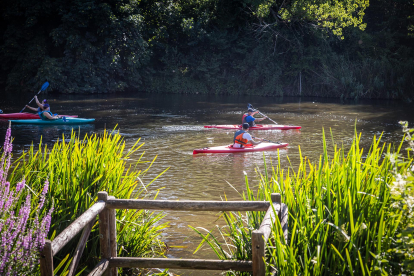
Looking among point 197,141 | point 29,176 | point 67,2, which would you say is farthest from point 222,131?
point 67,2

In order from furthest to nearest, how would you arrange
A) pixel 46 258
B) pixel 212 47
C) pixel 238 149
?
pixel 212 47 < pixel 238 149 < pixel 46 258

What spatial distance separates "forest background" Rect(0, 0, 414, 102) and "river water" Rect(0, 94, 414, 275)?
5199 mm

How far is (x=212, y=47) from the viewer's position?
35469 millimetres

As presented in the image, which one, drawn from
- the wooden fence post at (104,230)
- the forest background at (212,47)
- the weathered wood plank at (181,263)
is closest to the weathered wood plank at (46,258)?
the wooden fence post at (104,230)

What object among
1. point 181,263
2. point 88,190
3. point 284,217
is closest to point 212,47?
point 88,190

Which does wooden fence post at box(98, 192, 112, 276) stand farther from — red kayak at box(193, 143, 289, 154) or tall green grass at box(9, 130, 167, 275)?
red kayak at box(193, 143, 289, 154)

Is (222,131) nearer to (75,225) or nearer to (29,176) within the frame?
(29,176)

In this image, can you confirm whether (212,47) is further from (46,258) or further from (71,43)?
(46,258)

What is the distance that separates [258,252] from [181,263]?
1080mm

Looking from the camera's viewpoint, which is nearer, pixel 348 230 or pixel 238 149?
pixel 348 230

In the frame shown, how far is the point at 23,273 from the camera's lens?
2.47 m

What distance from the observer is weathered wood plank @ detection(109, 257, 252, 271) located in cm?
328

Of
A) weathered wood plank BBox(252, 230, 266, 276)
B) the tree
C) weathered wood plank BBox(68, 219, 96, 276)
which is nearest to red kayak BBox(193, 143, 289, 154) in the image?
weathered wood plank BBox(68, 219, 96, 276)

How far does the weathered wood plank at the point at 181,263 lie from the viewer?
3277 mm
